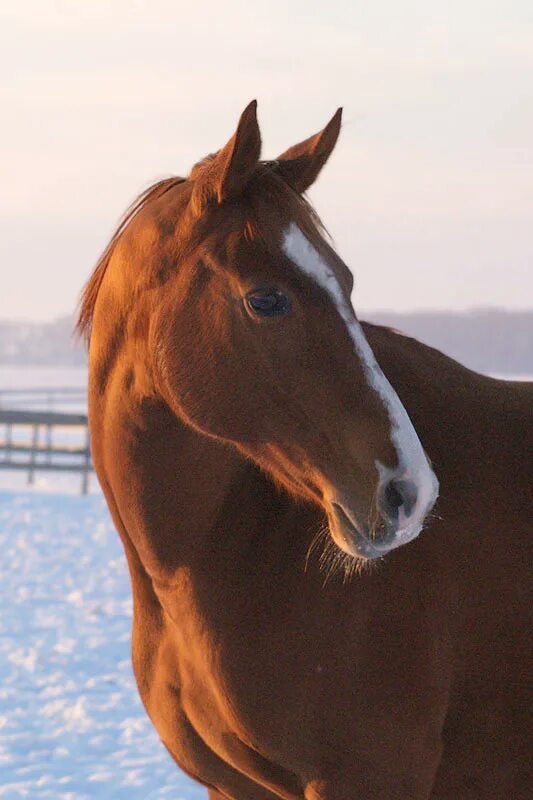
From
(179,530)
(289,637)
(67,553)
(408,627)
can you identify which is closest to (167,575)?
(179,530)

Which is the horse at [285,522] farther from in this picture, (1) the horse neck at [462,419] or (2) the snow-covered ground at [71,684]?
(2) the snow-covered ground at [71,684]

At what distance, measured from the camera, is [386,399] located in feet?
8.35

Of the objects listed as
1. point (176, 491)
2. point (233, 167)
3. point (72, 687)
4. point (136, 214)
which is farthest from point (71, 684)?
point (233, 167)

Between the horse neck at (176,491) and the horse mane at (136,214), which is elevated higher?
the horse mane at (136,214)

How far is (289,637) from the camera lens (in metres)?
2.79

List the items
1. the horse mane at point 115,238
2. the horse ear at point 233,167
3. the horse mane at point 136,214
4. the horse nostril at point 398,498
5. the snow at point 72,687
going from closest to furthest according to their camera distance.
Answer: the horse nostril at point 398,498 → the horse ear at point 233,167 → the horse mane at point 136,214 → the horse mane at point 115,238 → the snow at point 72,687

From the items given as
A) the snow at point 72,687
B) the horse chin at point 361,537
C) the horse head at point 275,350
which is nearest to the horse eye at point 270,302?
the horse head at point 275,350

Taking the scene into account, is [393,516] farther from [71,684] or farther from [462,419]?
[71,684]

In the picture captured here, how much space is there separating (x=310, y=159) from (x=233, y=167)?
0.32 meters

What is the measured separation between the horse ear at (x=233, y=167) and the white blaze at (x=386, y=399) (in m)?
0.19

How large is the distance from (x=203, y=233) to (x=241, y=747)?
133 cm

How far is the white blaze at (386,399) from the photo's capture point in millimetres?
2461

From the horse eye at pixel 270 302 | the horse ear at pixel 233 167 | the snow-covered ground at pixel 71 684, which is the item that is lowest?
the snow-covered ground at pixel 71 684

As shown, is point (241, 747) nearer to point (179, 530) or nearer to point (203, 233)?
point (179, 530)
